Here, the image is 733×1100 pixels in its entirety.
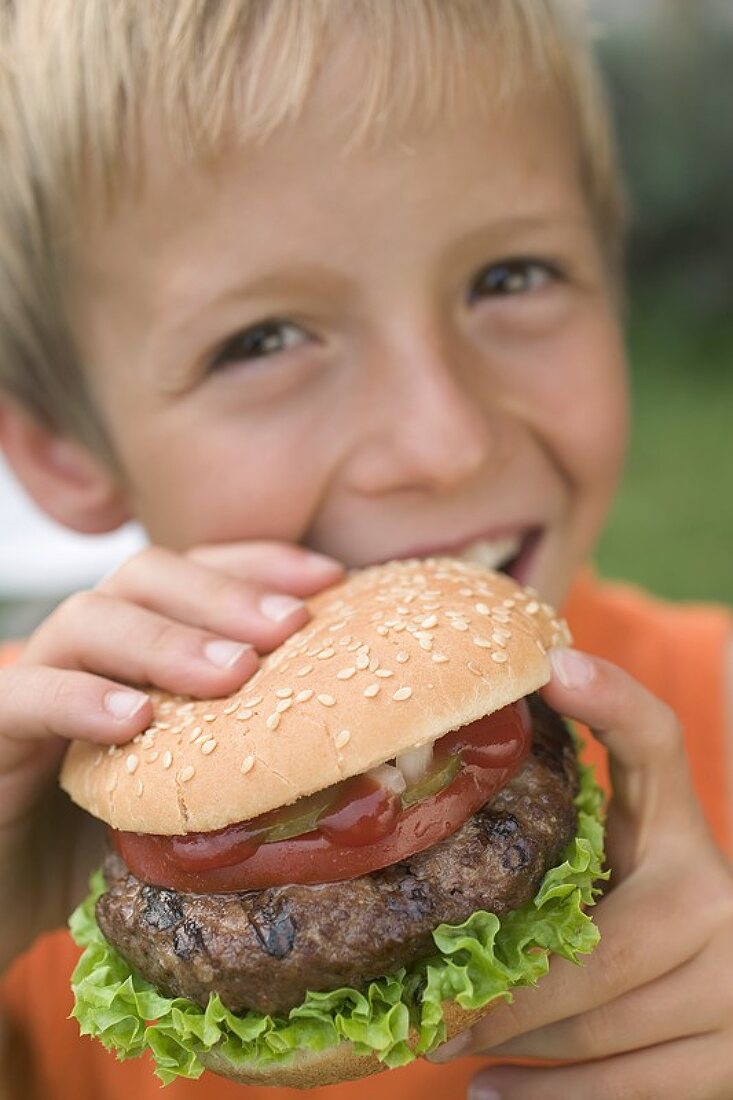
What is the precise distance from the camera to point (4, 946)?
2207 millimetres

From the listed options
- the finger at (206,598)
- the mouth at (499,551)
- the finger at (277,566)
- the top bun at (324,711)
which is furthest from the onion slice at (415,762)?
the mouth at (499,551)

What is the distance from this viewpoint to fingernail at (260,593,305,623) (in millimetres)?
1864

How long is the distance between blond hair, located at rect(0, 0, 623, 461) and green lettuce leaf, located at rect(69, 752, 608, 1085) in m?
1.37

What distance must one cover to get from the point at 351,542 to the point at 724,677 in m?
1.38

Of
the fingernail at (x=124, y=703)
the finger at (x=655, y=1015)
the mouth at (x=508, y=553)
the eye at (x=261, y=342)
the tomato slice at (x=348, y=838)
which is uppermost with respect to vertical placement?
the eye at (x=261, y=342)

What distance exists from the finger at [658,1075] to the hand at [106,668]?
2.79 ft

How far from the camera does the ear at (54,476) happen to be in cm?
283

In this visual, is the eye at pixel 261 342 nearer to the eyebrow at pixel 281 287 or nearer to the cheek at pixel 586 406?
the eyebrow at pixel 281 287

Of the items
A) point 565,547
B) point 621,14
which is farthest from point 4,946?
point 621,14

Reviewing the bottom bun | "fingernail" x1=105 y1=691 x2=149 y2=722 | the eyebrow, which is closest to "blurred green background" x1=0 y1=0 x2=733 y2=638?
the eyebrow

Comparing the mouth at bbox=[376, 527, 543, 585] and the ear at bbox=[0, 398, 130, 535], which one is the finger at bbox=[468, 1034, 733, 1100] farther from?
the ear at bbox=[0, 398, 130, 535]

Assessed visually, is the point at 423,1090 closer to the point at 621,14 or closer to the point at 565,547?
the point at 565,547

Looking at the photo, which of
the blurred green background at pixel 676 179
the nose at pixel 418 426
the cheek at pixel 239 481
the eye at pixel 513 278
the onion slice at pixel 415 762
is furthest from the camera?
the blurred green background at pixel 676 179

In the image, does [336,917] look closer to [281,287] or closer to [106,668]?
[106,668]
